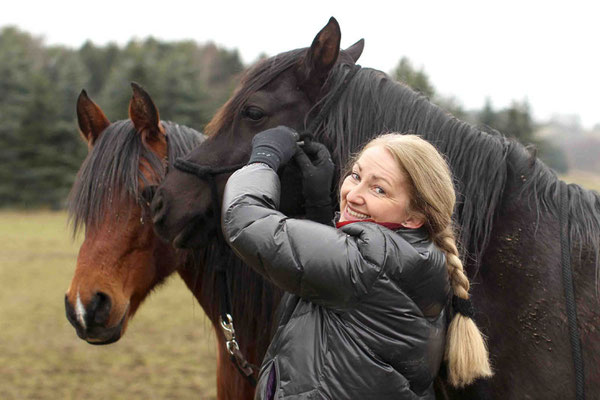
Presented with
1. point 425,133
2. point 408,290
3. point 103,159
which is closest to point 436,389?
point 408,290

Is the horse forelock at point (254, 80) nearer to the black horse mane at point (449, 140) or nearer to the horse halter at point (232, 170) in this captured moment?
the black horse mane at point (449, 140)

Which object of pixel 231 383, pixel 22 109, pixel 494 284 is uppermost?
pixel 494 284

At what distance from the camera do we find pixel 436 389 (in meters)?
2.00

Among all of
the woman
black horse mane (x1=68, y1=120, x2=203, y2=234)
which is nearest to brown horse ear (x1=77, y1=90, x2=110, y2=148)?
black horse mane (x1=68, y1=120, x2=203, y2=234)

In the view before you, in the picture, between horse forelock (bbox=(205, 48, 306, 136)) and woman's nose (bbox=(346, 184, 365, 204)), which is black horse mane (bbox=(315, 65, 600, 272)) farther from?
woman's nose (bbox=(346, 184, 365, 204))

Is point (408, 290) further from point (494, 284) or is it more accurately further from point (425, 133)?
point (425, 133)

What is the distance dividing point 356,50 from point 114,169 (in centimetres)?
146

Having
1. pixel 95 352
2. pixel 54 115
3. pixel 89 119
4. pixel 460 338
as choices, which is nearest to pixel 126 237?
pixel 89 119

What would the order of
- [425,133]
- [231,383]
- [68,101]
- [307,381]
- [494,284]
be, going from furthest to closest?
[68,101] → [231,383] → [425,133] → [494,284] → [307,381]

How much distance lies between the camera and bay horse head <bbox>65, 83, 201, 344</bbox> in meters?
2.74

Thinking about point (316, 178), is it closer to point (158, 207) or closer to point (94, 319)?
point (158, 207)

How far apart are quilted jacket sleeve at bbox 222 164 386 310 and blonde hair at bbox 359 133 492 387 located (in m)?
0.19

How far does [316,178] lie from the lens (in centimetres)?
202

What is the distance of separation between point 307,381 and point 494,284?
0.87m
